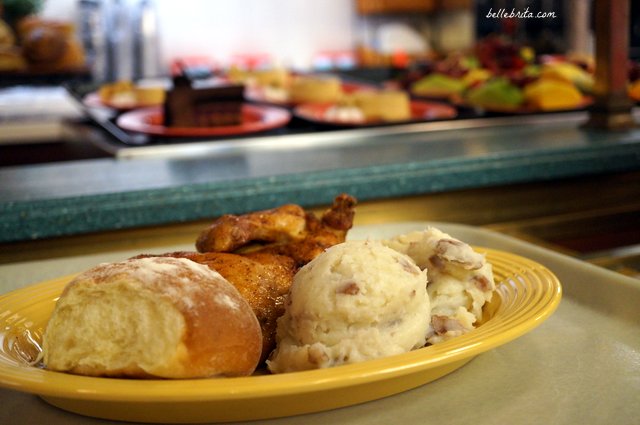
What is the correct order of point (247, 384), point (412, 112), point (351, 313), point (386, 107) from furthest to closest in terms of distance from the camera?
point (412, 112) < point (386, 107) < point (351, 313) < point (247, 384)

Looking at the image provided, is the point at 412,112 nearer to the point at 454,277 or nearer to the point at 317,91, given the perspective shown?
the point at 317,91

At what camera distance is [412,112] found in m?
3.04

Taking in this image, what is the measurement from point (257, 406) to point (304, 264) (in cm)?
26

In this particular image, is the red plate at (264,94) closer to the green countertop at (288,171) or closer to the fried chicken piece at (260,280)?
the green countertop at (288,171)

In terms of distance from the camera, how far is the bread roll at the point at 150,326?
0.75 m

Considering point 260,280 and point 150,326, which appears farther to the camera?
point 260,280

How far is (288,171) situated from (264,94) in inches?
61.1

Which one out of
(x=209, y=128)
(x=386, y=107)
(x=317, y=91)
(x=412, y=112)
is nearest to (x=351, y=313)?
(x=209, y=128)

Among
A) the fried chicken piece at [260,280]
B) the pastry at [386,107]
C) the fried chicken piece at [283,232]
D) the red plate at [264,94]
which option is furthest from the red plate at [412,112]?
the fried chicken piece at [260,280]

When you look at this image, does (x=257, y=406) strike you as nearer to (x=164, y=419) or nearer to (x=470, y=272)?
(x=164, y=419)

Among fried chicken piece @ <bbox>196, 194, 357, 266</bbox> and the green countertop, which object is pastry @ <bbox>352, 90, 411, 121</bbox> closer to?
the green countertop

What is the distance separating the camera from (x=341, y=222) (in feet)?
3.49

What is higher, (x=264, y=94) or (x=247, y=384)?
(x=264, y=94)

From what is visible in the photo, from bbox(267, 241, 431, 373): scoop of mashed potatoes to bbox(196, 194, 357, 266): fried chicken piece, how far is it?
131 mm
